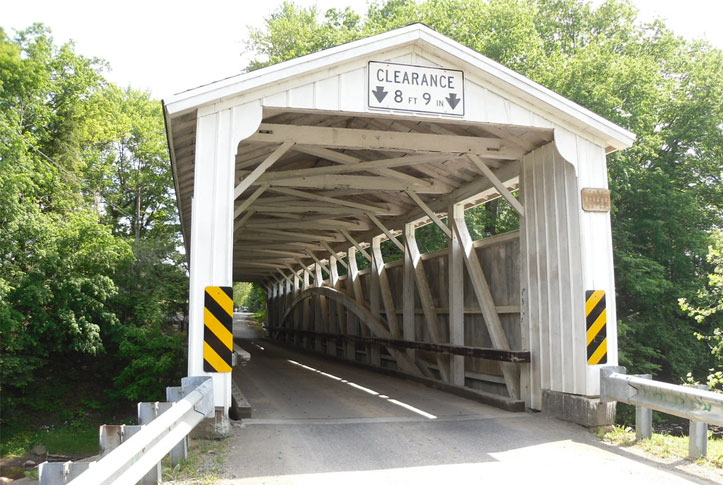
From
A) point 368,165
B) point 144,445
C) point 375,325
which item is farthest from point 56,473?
point 375,325

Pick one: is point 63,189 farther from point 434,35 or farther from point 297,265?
point 434,35

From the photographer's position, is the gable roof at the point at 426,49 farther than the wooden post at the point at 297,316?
No

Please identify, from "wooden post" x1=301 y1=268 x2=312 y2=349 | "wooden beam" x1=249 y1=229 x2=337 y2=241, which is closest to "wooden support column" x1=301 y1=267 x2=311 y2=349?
"wooden post" x1=301 y1=268 x2=312 y2=349

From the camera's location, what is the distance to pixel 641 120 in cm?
1633

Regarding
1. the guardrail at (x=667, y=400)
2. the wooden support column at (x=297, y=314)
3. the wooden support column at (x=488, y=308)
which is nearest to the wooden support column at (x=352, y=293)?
the wooden support column at (x=488, y=308)

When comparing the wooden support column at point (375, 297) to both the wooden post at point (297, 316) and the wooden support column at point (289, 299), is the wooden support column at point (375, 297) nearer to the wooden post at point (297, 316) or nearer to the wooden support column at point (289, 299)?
the wooden post at point (297, 316)

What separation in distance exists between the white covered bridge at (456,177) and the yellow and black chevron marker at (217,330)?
0.19ft

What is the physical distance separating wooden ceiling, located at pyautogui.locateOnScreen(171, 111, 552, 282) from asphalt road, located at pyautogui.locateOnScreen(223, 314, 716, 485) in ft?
8.61

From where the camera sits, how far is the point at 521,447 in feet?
17.1

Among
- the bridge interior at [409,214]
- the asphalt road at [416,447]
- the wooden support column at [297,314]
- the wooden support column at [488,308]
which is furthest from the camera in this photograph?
the wooden support column at [297,314]

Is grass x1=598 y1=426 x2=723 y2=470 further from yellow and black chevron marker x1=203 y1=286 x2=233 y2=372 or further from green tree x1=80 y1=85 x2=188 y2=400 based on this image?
green tree x1=80 y1=85 x2=188 y2=400

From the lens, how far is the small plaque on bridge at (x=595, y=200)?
20.9 feet

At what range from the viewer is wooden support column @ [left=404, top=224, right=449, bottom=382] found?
31.9ft

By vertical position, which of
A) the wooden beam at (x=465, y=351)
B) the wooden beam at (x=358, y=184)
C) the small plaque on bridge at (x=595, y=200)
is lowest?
the wooden beam at (x=465, y=351)
